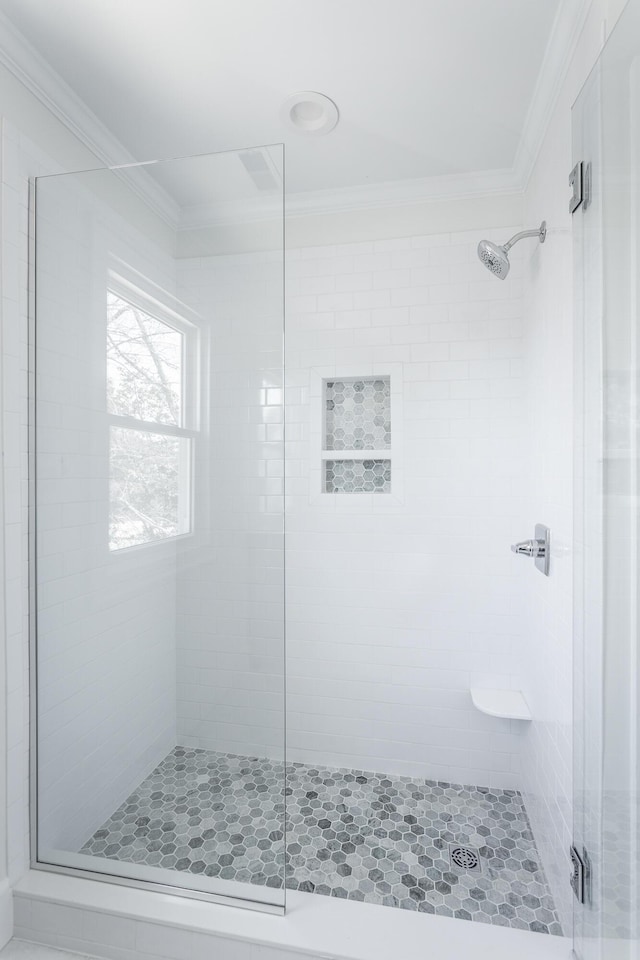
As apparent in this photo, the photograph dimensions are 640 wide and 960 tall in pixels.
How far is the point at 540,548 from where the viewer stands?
174cm

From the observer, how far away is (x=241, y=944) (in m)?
1.37

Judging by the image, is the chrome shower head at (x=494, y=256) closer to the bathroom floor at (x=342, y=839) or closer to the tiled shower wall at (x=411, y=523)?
the tiled shower wall at (x=411, y=523)

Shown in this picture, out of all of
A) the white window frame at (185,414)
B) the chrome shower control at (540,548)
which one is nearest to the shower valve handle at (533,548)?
the chrome shower control at (540,548)

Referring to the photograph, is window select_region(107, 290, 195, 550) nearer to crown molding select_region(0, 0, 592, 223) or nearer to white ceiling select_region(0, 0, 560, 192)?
crown molding select_region(0, 0, 592, 223)

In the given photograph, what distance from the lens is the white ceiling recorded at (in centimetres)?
143

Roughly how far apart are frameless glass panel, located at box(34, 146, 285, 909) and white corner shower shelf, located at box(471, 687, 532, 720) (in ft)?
3.38

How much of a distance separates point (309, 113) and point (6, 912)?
9.04ft

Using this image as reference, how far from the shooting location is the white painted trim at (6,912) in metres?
1.48

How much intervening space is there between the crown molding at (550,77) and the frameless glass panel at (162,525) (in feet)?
2.90

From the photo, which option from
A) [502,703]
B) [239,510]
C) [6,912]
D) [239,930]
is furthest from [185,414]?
[502,703]

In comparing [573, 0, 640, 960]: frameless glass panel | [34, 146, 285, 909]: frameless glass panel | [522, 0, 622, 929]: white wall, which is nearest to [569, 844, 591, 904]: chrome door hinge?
[573, 0, 640, 960]: frameless glass panel

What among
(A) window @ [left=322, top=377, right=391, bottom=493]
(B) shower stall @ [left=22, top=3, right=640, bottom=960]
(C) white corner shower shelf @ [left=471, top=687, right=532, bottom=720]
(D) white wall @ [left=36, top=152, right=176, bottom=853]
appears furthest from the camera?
(A) window @ [left=322, top=377, right=391, bottom=493]

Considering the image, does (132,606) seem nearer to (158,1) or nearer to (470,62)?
(158,1)

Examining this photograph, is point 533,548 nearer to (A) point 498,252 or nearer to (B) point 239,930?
(A) point 498,252
